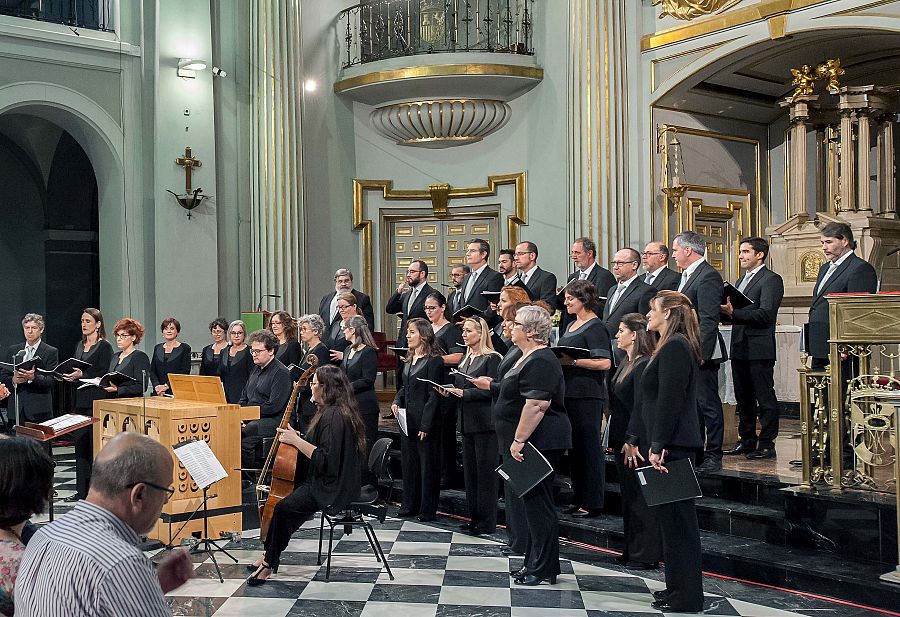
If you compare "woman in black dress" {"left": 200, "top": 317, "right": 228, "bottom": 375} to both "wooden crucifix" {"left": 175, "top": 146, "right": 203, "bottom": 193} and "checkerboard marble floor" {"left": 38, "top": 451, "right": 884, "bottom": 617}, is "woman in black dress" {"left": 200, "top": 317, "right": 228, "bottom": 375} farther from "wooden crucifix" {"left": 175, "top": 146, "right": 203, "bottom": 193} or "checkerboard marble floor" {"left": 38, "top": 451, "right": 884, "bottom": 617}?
"checkerboard marble floor" {"left": 38, "top": 451, "right": 884, "bottom": 617}

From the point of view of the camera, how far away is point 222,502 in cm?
686

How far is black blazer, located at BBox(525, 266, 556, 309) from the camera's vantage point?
7.46m

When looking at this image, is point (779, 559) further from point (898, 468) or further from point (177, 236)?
point (177, 236)

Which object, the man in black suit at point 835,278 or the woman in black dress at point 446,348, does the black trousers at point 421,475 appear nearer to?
the woman in black dress at point 446,348

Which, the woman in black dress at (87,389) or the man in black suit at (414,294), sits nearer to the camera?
the woman in black dress at (87,389)

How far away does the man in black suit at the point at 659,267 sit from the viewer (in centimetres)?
672

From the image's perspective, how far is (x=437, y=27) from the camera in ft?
39.0

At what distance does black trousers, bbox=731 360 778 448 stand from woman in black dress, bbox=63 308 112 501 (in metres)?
4.84

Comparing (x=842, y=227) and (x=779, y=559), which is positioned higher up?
(x=842, y=227)

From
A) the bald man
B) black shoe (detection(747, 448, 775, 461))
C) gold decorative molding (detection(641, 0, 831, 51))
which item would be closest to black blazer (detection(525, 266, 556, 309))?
black shoe (detection(747, 448, 775, 461))

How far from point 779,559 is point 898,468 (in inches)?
33.6

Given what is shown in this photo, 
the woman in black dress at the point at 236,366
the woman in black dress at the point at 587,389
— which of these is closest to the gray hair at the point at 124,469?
the woman in black dress at the point at 587,389

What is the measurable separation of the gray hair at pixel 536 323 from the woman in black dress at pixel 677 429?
0.70 m

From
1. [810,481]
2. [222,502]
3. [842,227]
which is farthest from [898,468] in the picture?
[222,502]
